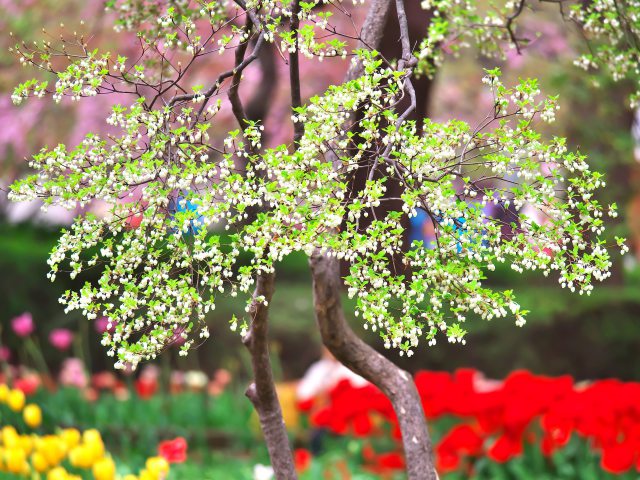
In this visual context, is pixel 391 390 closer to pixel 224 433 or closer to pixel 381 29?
pixel 381 29

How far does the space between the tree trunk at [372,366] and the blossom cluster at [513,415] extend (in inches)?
69.2

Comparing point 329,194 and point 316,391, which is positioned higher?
point 316,391

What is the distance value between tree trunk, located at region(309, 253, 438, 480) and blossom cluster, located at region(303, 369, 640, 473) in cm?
176

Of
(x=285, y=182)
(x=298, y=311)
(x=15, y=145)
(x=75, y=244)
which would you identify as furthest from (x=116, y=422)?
(x=15, y=145)

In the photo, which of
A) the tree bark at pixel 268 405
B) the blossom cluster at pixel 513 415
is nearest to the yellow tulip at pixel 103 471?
the tree bark at pixel 268 405

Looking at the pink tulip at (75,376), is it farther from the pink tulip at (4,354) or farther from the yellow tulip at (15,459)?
the yellow tulip at (15,459)

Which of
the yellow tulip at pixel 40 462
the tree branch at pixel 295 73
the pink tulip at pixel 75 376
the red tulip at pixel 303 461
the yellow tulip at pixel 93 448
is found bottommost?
the yellow tulip at pixel 40 462

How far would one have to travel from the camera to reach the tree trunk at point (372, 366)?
10.2ft

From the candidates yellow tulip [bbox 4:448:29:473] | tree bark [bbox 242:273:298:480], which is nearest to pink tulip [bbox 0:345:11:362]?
yellow tulip [bbox 4:448:29:473]

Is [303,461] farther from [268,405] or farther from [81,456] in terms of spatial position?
[268,405]

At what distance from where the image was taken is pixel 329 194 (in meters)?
2.41

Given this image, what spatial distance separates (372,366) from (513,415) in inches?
71.1

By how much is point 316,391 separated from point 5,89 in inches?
275

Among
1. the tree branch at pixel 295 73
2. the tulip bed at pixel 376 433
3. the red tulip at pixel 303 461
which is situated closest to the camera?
the tree branch at pixel 295 73
